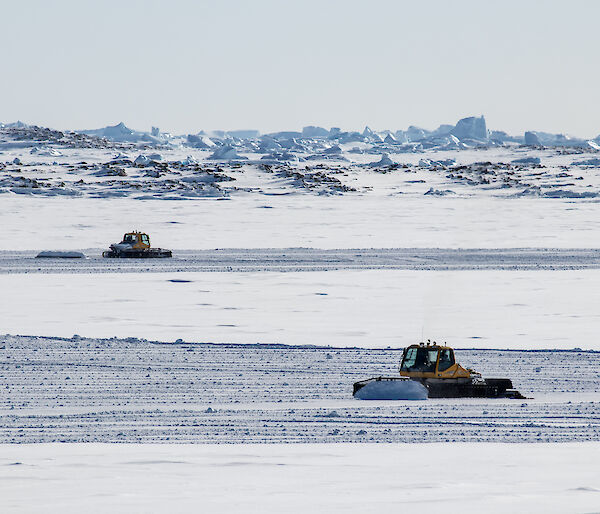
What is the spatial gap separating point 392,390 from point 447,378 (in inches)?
35.1

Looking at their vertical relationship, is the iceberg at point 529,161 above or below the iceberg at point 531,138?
below

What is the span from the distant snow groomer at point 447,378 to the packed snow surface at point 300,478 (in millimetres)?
3283

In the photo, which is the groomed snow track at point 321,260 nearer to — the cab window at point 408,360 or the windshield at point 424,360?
the cab window at point 408,360

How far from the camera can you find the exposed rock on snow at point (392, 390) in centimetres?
1312

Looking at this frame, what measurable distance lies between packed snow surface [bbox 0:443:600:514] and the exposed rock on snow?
9.02ft

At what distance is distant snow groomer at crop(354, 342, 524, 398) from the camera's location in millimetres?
13656

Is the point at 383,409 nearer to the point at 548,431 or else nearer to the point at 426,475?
the point at 548,431

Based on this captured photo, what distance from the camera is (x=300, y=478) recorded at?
8.62 metres

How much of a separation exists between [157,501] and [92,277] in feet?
66.6

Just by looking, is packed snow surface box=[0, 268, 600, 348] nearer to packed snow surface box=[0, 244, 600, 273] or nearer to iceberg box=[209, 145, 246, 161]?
packed snow surface box=[0, 244, 600, 273]

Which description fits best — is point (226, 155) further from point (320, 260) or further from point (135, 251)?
point (320, 260)

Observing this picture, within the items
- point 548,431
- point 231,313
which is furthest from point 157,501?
point 231,313

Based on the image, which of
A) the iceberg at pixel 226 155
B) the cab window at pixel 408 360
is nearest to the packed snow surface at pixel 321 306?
the cab window at pixel 408 360

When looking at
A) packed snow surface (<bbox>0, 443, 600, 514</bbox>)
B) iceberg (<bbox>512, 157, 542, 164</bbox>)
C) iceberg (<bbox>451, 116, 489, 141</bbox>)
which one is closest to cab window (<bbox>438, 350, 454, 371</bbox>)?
packed snow surface (<bbox>0, 443, 600, 514</bbox>)
